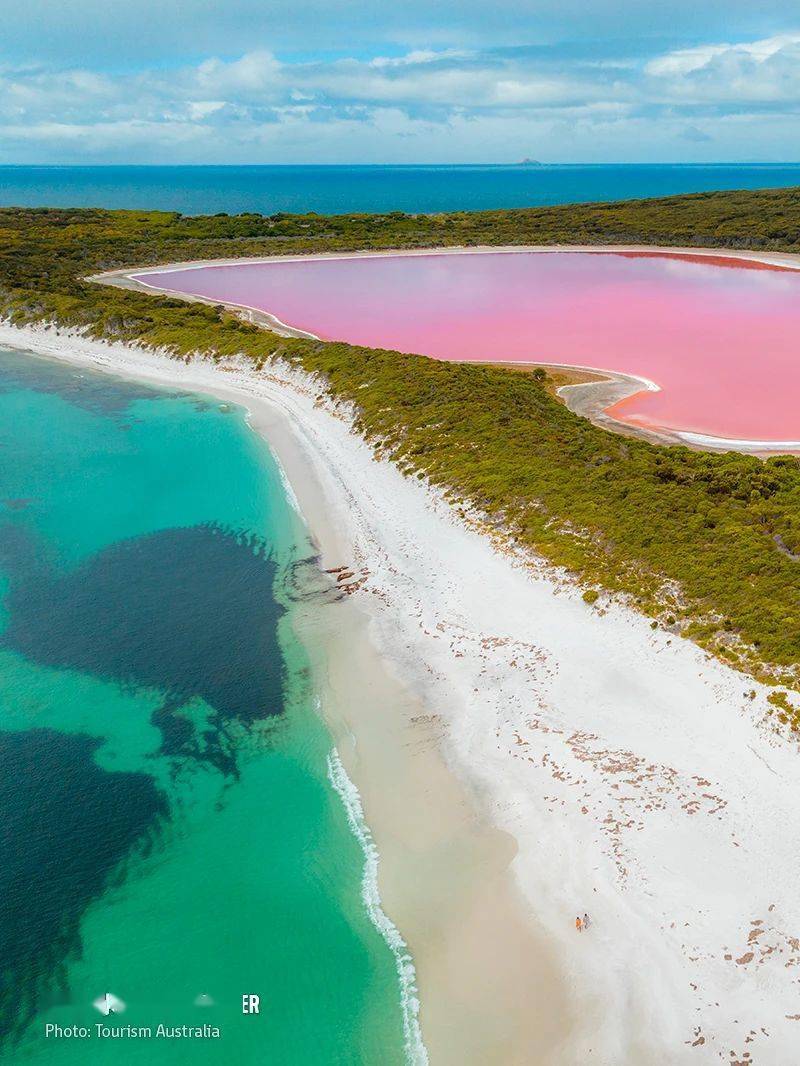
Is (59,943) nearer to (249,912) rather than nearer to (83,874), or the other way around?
(83,874)

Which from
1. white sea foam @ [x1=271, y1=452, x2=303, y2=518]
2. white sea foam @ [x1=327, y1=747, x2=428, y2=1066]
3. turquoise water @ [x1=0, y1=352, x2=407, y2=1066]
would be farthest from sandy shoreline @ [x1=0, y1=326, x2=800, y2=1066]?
white sea foam @ [x1=271, y1=452, x2=303, y2=518]

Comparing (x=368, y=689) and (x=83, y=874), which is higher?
(x=368, y=689)

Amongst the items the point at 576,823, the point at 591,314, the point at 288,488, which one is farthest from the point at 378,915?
the point at 591,314

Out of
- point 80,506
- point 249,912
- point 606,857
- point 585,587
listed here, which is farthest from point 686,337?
point 249,912

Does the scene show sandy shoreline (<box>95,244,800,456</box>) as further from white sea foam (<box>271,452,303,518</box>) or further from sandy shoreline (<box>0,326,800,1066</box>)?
sandy shoreline (<box>0,326,800,1066</box>)

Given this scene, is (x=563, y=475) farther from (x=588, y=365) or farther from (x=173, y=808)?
(x=588, y=365)

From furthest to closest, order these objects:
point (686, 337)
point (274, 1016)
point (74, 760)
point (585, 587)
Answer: point (686, 337) < point (585, 587) < point (74, 760) < point (274, 1016)
